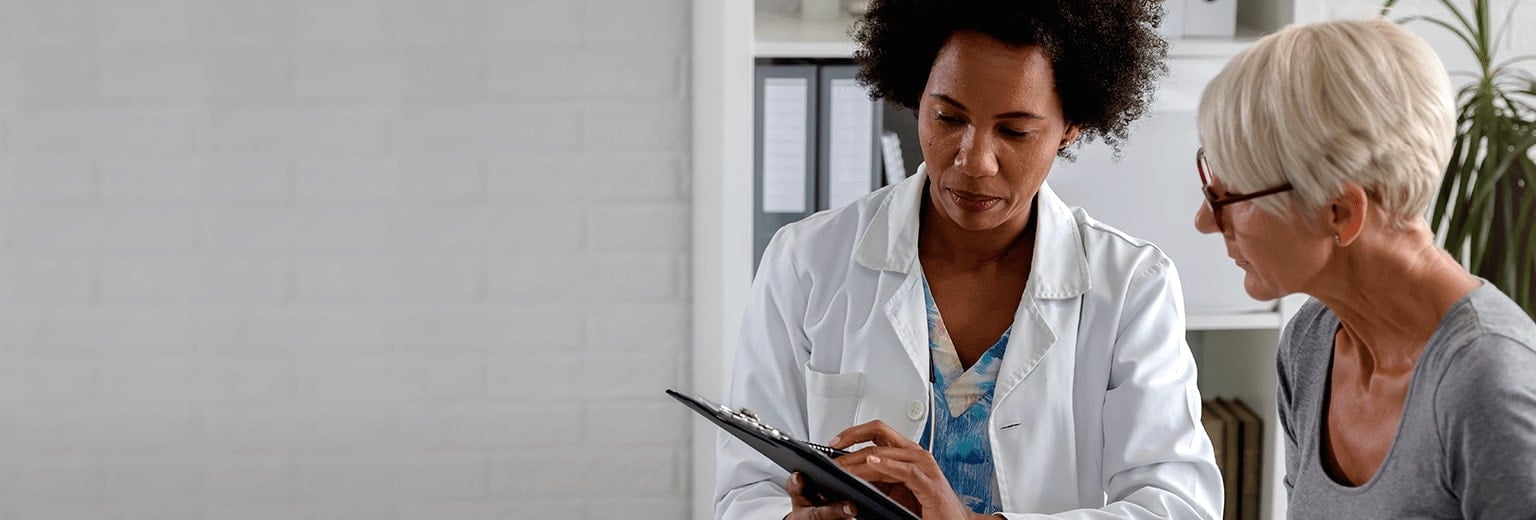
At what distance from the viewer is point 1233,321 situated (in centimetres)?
219

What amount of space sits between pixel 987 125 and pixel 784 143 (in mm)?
637

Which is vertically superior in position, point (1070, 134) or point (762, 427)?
point (1070, 134)

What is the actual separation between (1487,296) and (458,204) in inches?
70.2

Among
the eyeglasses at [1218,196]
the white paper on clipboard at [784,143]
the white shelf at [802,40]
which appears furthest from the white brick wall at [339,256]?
the eyeglasses at [1218,196]

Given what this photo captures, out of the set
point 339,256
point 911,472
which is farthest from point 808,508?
point 339,256

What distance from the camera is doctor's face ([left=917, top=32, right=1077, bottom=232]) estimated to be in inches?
58.7

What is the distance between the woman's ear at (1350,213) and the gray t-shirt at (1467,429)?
0.30 ft

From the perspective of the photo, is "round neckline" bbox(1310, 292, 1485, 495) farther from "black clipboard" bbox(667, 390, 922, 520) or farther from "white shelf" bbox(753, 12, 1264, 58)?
"white shelf" bbox(753, 12, 1264, 58)

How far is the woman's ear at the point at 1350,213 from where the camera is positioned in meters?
1.09

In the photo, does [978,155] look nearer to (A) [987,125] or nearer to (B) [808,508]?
(A) [987,125]

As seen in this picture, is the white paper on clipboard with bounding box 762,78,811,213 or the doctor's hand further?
the white paper on clipboard with bounding box 762,78,811,213

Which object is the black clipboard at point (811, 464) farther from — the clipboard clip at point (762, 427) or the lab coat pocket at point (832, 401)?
the lab coat pocket at point (832, 401)

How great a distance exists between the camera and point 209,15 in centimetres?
238

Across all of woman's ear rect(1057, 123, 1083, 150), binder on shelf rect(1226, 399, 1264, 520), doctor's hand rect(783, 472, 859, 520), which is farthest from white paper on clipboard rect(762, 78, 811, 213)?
binder on shelf rect(1226, 399, 1264, 520)
